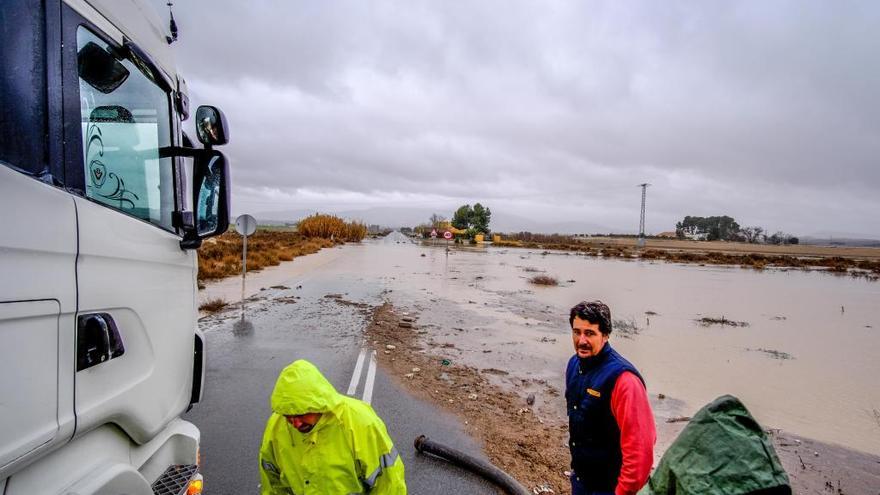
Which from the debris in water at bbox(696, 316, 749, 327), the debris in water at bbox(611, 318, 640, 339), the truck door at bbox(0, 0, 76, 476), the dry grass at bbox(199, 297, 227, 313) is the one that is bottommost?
the debris in water at bbox(696, 316, 749, 327)

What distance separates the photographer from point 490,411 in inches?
215

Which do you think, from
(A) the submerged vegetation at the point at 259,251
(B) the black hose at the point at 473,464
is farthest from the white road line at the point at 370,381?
(A) the submerged vegetation at the point at 259,251

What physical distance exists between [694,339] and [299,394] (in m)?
10.8

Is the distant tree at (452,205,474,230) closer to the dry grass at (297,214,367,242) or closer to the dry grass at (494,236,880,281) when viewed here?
the dry grass at (494,236,880,281)

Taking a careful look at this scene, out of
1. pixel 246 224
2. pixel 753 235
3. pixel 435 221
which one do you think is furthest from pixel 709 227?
pixel 246 224

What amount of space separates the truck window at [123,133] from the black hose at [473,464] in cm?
299

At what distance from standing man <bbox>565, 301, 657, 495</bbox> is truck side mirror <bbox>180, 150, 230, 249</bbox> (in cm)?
231


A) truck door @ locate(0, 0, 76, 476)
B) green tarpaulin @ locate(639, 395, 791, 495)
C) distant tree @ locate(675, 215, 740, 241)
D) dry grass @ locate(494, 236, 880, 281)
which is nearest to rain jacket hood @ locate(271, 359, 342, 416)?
truck door @ locate(0, 0, 76, 476)

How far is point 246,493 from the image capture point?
347 centimetres

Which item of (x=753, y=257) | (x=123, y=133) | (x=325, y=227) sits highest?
(x=123, y=133)

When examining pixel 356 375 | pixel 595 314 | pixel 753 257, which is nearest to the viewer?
pixel 595 314

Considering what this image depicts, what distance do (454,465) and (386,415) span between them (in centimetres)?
131

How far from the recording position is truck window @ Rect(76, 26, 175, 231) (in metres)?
1.83

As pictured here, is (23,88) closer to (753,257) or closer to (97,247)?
(97,247)
